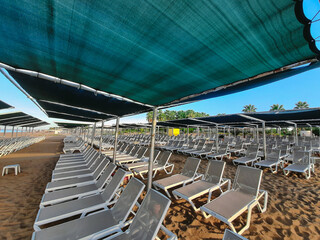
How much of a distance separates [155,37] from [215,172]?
162 inches

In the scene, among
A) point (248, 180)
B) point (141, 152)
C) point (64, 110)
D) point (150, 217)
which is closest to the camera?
point (150, 217)

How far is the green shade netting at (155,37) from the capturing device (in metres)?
1.23

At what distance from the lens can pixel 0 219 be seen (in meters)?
3.03

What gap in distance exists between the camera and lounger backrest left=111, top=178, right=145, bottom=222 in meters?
2.49

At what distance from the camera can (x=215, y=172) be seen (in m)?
4.20

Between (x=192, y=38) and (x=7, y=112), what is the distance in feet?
40.1

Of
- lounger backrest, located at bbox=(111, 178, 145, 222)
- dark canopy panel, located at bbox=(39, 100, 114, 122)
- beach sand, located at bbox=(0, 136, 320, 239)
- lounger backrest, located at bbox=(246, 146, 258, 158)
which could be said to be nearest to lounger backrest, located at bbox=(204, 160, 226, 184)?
beach sand, located at bbox=(0, 136, 320, 239)

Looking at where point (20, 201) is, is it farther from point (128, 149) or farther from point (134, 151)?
point (128, 149)

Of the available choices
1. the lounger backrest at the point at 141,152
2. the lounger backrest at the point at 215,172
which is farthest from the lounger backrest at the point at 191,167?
the lounger backrest at the point at 141,152

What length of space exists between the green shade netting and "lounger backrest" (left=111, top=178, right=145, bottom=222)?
220 centimetres

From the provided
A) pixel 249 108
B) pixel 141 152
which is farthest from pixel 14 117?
pixel 249 108

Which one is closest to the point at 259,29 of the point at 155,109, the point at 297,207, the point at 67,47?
the point at 67,47

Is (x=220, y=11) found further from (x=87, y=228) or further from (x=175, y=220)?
(x=175, y=220)

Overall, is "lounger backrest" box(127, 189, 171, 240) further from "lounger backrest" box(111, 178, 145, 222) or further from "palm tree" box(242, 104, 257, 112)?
"palm tree" box(242, 104, 257, 112)
